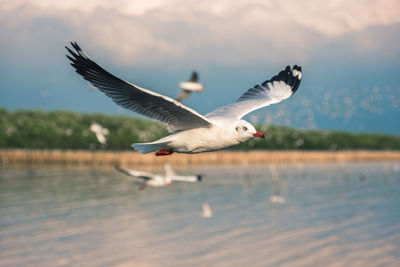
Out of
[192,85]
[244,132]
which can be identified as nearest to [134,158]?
[192,85]

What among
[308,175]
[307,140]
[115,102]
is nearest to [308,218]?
[115,102]

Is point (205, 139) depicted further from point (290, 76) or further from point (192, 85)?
point (192, 85)

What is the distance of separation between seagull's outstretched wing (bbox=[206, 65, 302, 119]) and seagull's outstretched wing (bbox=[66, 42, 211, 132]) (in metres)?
1.49

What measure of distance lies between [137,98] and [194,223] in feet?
54.8

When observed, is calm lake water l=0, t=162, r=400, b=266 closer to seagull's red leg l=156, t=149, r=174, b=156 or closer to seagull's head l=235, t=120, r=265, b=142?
seagull's red leg l=156, t=149, r=174, b=156

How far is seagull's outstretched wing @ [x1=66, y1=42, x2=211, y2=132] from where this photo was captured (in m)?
7.08

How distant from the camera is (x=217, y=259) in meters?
17.5

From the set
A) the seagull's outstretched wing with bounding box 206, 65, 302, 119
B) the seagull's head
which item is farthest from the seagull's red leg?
the seagull's outstretched wing with bounding box 206, 65, 302, 119

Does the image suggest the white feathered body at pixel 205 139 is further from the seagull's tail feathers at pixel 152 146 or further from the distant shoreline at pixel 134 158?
the distant shoreline at pixel 134 158

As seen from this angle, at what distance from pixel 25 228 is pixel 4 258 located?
4119 millimetres

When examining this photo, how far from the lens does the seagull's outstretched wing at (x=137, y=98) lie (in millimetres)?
7082

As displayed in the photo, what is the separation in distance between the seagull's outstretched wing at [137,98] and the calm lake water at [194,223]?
1030cm

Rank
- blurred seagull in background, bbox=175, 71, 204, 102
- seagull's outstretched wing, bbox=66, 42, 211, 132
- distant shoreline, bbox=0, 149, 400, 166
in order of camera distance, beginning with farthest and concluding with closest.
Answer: distant shoreline, bbox=0, 149, 400, 166
blurred seagull in background, bbox=175, 71, 204, 102
seagull's outstretched wing, bbox=66, 42, 211, 132

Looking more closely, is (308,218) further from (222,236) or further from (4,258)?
(4,258)
